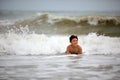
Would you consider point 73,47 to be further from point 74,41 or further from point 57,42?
point 57,42

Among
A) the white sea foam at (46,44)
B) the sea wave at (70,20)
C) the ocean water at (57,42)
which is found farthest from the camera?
the sea wave at (70,20)

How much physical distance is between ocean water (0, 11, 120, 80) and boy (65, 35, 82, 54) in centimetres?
5

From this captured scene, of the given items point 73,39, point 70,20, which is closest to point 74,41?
point 73,39

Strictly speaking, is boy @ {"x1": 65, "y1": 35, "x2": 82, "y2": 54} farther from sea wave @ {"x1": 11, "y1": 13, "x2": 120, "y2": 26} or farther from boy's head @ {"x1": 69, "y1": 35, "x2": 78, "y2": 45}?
sea wave @ {"x1": 11, "y1": 13, "x2": 120, "y2": 26}

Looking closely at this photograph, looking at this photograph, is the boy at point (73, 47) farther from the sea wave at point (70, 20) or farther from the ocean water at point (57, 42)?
the sea wave at point (70, 20)

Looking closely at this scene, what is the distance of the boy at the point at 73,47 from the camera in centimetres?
345

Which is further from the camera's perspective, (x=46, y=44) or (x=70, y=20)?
(x=70, y=20)

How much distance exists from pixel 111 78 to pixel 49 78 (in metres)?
0.67

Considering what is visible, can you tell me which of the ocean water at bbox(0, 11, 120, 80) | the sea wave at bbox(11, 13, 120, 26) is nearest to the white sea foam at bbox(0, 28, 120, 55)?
the ocean water at bbox(0, 11, 120, 80)

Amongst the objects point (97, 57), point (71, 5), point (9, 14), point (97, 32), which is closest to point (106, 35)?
point (97, 32)

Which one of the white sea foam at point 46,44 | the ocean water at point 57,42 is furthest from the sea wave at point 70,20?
the white sea foam at point 46,44

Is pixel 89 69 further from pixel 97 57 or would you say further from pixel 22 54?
pixel 22 54

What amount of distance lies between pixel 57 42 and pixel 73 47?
0.22 meters

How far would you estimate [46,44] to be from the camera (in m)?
3.47
